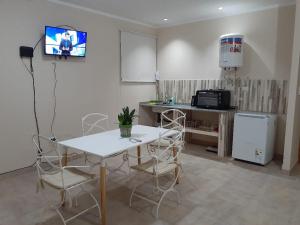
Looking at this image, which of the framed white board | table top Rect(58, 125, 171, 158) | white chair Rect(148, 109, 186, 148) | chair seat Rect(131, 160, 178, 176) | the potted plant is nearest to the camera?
table top Rect(58, 125, 171, 158)

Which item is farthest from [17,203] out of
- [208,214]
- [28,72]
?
[208,214]

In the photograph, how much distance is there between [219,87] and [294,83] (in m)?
1.47

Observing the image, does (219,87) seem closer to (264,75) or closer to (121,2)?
(264,75)

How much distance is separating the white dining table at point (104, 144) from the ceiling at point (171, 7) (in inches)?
84.6

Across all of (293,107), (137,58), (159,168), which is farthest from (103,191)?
(137,58)

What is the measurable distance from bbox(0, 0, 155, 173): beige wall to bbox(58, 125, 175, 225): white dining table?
1314mm

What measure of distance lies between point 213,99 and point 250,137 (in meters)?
0.92

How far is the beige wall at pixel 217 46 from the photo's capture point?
3760mm

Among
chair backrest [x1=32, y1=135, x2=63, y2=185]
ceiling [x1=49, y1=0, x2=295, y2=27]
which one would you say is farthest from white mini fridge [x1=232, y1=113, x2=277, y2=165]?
chair backrest [x1=32, y1=135, x2=63, y2=185]

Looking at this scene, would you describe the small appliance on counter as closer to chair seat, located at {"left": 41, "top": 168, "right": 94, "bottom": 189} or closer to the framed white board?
the framed white board

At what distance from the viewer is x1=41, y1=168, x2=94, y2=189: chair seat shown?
78.7 inches

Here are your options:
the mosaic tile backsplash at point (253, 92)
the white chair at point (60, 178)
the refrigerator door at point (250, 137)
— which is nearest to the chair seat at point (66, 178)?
the white chair at point (60, 178)

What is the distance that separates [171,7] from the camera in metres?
3.88

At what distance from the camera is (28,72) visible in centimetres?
332
